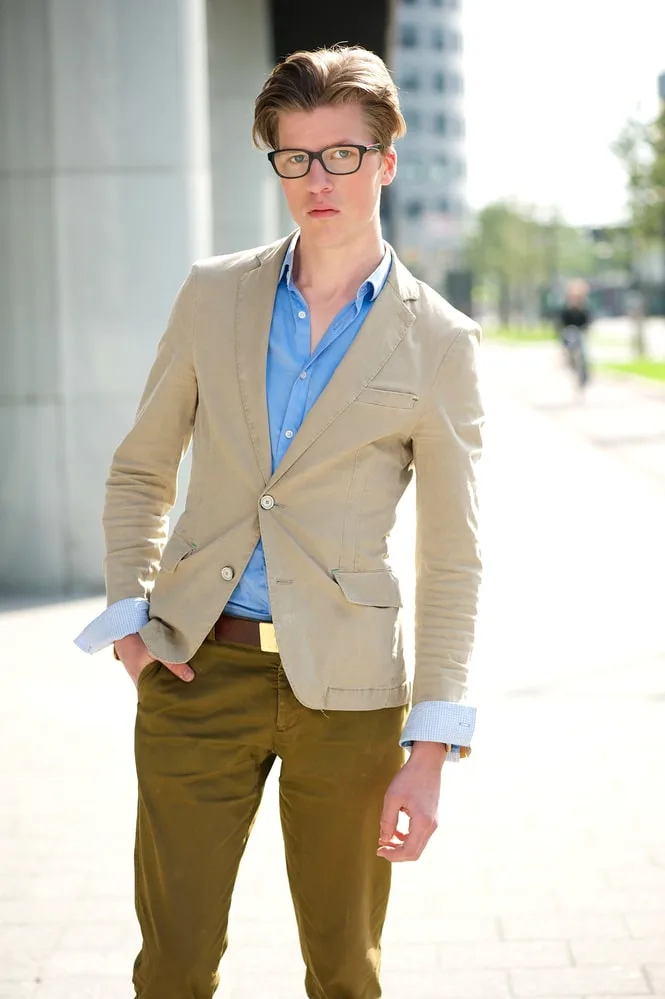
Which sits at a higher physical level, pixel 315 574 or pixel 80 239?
pixel 80 239

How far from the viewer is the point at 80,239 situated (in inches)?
365

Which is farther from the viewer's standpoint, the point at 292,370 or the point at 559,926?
the point at 559,926

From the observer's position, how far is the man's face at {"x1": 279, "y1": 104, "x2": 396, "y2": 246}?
2.46 metres

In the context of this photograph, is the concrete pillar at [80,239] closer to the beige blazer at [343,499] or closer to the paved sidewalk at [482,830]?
the paved sidewalk at [482,830]

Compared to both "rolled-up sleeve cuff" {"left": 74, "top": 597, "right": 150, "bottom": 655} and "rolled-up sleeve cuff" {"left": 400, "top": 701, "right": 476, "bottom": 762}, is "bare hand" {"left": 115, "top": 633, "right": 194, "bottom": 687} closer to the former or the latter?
"rolled-up sleeve cuff" {"left": 74, "top": 597, "right": 150, "bottom": 655}

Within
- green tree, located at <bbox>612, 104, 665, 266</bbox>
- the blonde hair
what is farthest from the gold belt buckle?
green tree, located at <bbox>612, 104, 665, 266</bbox>

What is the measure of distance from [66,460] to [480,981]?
20.4 feet

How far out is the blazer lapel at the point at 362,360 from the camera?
247cm

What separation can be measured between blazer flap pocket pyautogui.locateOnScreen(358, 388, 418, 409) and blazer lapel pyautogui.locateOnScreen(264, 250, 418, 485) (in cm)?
1

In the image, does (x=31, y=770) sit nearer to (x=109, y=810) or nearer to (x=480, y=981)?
(x=109, y=810)

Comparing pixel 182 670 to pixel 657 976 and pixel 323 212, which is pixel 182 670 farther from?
pixel 657 976

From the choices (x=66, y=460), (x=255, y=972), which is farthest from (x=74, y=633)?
(x=255, y=972)

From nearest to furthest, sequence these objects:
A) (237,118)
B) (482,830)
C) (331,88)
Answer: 1. (331,88)
2. (482,830)
3. (237,118)

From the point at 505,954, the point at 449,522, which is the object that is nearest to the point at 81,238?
the point at 505,954
